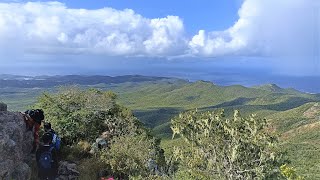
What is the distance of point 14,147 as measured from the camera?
12195 mm

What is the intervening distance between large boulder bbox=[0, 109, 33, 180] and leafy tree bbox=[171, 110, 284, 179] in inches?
217

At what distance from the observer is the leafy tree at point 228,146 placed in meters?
15.4

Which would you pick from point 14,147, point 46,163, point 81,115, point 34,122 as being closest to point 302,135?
point 81,115

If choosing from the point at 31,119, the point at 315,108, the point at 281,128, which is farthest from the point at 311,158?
the point at 315,108

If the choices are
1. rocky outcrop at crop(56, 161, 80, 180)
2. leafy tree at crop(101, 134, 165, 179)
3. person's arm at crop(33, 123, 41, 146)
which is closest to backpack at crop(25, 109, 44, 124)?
person's arm at crop(33, 123, 41, 146)

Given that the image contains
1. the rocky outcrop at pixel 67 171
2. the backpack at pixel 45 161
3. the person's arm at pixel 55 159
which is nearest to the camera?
the backpack at pixel 45 161

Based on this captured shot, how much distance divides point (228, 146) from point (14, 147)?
25.6ft

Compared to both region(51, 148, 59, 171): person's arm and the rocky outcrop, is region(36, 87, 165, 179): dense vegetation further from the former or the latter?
region(51, 148, 59, 171): person's arm

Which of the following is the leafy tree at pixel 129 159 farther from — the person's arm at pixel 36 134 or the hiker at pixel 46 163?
the person's arm at pixel 36 134

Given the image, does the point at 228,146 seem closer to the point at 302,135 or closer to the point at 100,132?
the point at 100,132

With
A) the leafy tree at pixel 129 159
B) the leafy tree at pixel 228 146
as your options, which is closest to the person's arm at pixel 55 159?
the leafy tree at pixel 129 159

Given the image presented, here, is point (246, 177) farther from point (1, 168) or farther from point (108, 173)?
point (1, 168)

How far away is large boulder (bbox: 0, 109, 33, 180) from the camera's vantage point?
11688 millimetres

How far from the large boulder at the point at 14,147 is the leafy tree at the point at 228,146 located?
551 cm
